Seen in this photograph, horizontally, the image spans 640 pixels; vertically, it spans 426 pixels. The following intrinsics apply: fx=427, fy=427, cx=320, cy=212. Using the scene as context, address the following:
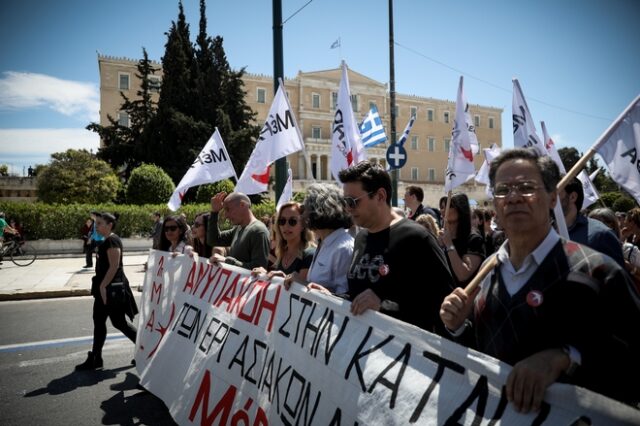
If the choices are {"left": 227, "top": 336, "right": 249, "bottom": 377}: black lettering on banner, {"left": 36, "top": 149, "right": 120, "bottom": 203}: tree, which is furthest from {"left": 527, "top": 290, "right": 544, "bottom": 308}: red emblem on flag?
{"left": 36, "top": 149, "right": 120, "bottom": 203}: tree

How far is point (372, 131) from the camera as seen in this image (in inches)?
358

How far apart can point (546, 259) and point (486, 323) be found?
0.35 meters

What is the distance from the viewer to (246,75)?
6047 centimetres

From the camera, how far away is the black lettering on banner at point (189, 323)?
141 inches

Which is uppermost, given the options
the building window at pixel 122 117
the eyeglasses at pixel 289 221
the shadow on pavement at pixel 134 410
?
the building window at pixel 122 117

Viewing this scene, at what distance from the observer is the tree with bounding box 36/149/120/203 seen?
31.1 meters

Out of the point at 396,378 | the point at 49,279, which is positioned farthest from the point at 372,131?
the point at 49,279

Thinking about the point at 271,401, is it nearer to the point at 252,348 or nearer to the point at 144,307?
the point at 252,348

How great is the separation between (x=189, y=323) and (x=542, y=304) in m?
3.03

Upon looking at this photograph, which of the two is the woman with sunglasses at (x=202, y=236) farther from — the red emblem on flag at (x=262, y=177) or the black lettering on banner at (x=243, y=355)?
the black lettering on banner at (x=243, y=355)

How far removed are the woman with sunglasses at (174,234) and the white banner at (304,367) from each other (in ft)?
3.02

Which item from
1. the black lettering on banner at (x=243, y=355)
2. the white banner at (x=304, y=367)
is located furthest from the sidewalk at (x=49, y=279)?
the black lettering on banner at (x=243, y=355)

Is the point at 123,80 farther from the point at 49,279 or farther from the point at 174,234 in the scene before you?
the point at 174,234

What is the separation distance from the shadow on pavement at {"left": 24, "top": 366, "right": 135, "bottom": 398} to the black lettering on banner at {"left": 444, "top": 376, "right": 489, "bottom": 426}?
4104mm
